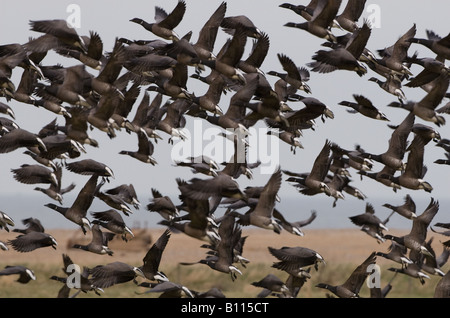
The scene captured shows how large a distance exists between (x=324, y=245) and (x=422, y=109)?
58.3 meters

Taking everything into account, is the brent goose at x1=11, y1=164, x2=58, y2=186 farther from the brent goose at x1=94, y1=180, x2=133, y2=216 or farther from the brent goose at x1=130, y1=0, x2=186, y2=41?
the brent goose at x1=130, y1=0, x2=186, y2=41

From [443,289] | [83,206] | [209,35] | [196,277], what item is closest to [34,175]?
[83,206]

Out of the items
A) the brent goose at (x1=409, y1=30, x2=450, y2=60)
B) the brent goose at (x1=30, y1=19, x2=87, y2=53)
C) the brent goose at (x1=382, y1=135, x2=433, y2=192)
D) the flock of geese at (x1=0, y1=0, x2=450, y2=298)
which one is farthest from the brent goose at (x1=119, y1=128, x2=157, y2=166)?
the brent goose at (x1=409, y1=30, x2=450, y2=60)

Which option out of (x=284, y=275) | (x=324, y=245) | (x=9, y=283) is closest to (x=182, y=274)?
(x=284, y=275)

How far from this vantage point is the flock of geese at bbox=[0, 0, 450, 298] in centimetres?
2227

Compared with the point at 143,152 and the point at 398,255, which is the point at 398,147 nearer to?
the point at 398,255

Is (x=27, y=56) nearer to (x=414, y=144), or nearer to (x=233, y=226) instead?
(x=233, y=226)

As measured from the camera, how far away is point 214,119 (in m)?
24.0

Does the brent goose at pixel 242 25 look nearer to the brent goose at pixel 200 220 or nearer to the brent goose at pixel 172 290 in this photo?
the brent goose at pixel 200 220

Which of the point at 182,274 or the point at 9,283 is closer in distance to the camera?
the point at 9,283

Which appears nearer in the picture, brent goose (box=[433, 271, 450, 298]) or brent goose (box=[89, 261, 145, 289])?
brent goose (box=[89, 261, 145, 289])
